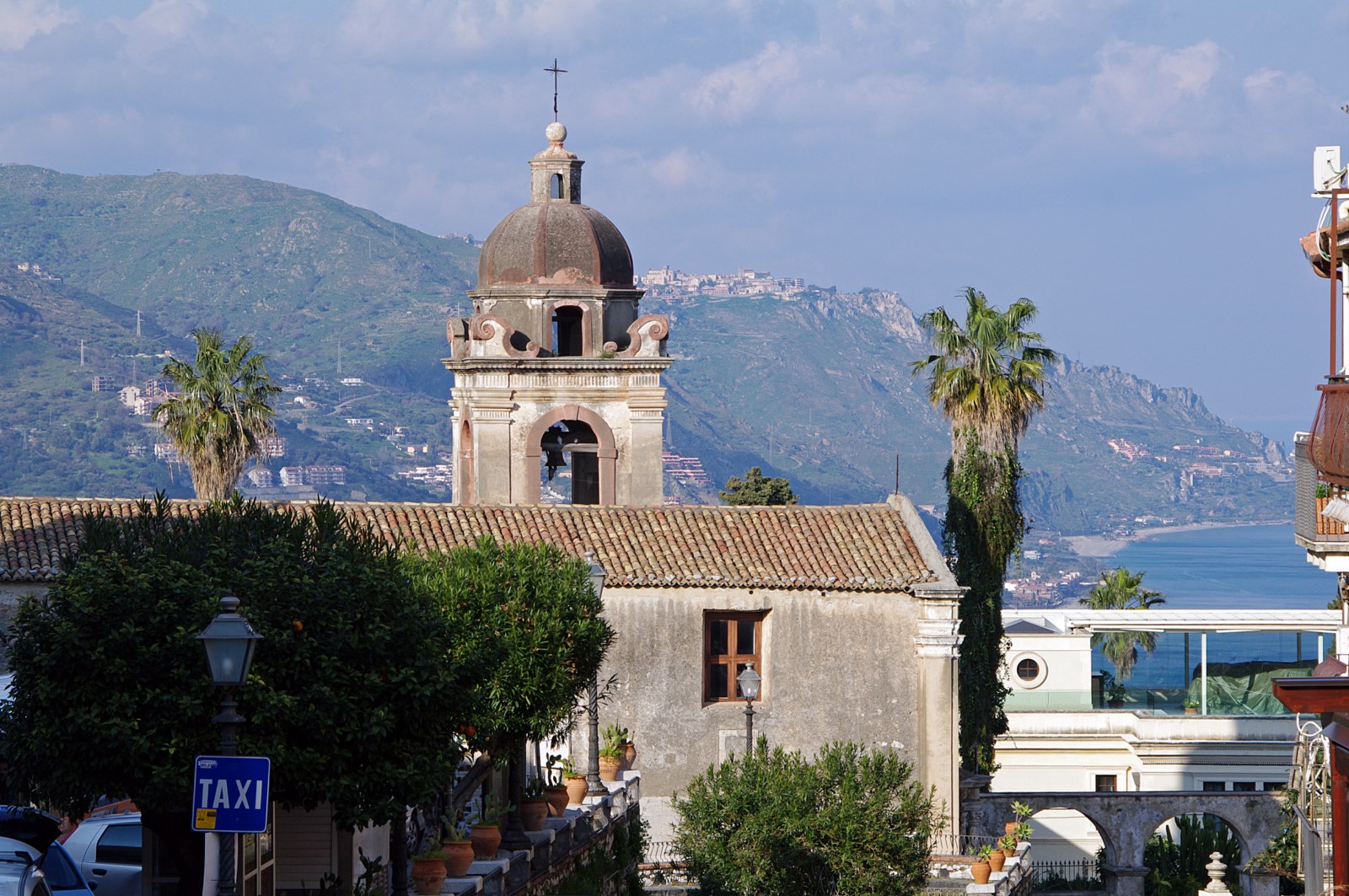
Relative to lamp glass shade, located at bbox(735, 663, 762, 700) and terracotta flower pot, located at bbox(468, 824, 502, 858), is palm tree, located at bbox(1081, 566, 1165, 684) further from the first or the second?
terracotta flower pot, located at bbox(468, 824, 502, 858)

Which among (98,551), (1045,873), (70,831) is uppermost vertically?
(98,551)

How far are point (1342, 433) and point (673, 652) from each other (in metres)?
17.5

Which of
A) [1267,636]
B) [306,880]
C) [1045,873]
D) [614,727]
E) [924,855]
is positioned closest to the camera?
[306,880]

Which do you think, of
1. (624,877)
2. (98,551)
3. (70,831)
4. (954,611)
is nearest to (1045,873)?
(954,611)

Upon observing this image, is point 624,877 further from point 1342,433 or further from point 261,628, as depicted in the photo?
point 1342,433

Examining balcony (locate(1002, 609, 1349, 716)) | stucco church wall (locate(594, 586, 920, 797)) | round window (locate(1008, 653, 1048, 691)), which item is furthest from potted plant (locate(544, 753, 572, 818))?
round window (locate(1008, 653, 1048, 691))

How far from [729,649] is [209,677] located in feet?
57.7

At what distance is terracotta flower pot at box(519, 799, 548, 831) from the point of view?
23.5 metres

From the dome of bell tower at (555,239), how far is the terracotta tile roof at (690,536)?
4124 mm

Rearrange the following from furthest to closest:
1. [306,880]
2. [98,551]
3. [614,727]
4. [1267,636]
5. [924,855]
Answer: [1267,636], [614,727], [924,855], [306,880], [98,551]

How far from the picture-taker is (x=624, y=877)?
86.9 feet

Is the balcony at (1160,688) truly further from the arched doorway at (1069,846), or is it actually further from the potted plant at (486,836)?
the potted plant at (486,836)

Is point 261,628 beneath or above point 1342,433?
beneath

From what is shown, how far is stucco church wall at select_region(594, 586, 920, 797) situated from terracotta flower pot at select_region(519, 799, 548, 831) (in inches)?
339
